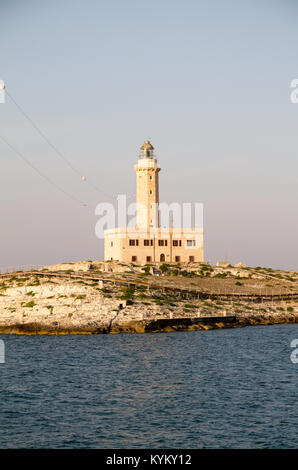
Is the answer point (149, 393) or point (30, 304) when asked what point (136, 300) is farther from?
point (149, 393)

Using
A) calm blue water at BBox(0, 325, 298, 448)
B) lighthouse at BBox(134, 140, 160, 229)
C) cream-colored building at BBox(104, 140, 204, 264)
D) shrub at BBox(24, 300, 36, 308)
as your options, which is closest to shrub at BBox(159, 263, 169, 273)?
cream-colored building at BBox(104, 140, 204, 264)

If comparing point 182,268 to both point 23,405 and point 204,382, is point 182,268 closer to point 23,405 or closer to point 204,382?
point 204,382

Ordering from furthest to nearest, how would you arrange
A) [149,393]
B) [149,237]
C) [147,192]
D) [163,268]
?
[147,192]
[149,237]
[163,268]
[149,393]

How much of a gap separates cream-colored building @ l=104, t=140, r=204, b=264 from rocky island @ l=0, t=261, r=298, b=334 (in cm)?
541

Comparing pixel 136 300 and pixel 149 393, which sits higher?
pixel 136 300

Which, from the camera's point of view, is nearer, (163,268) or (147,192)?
(163,268)

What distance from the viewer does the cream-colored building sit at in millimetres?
113875

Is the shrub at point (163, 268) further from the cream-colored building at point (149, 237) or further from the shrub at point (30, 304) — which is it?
the shrub at point (30, 304)

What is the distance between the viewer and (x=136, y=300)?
3231 inches

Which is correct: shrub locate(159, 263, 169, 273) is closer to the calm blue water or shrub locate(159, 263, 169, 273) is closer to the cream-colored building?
the cream-colored building

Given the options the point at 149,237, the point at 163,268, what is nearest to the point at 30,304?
the point at 163,268

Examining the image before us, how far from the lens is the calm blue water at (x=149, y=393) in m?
32.5

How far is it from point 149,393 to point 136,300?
3897 centimetres

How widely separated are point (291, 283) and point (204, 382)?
65.8m
